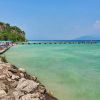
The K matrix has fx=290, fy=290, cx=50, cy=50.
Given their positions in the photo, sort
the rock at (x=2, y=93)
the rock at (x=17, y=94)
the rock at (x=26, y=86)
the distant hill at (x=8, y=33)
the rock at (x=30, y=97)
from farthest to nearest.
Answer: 1. the distant hill at (x=8, y=33)
2. the rock at (x=26, y=86)
3. the rock at (x=2, y=93)
4. the rock at (x=17, y=94)
5. the rock at (x=30, y=97)

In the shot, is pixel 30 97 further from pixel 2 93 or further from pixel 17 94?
pixel 2 93

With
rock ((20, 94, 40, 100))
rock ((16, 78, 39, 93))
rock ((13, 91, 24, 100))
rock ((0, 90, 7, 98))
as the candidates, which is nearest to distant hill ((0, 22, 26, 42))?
rock ((16, 78, 39, 93))

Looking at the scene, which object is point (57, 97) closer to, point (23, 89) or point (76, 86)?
point (23, 89)

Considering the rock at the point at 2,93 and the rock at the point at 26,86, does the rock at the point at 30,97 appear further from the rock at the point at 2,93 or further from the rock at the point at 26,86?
the rock at the point at 26,86

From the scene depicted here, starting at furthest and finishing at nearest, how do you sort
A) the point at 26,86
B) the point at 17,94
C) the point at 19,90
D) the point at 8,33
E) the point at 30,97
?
the point at 8,33 → the point at 26,86 → the point at 19,90 → the point at 17,94 → the point at 30,97

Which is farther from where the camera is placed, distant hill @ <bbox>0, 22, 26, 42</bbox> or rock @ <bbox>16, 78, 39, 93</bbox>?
distant hill @ <bbox>0, 22, 26, 42</bbox>

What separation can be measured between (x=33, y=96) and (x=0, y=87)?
203cm

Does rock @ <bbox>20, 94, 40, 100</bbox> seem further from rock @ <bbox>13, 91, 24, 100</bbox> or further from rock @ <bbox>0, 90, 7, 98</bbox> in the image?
rock @ <bbox>0, 90, 7, 98</bbox>

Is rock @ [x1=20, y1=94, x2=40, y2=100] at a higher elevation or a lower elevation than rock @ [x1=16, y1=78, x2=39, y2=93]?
lower

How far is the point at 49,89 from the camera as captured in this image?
1712cm

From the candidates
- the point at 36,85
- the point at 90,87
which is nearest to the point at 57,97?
the point at 36,85

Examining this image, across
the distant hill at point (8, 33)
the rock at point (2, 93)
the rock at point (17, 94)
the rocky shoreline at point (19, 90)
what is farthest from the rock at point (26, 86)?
the distant hill at point (8, 33)

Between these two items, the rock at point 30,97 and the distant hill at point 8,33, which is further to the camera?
the distant hill at point 8,33

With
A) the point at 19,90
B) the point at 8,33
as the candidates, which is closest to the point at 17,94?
the point at 19,90
